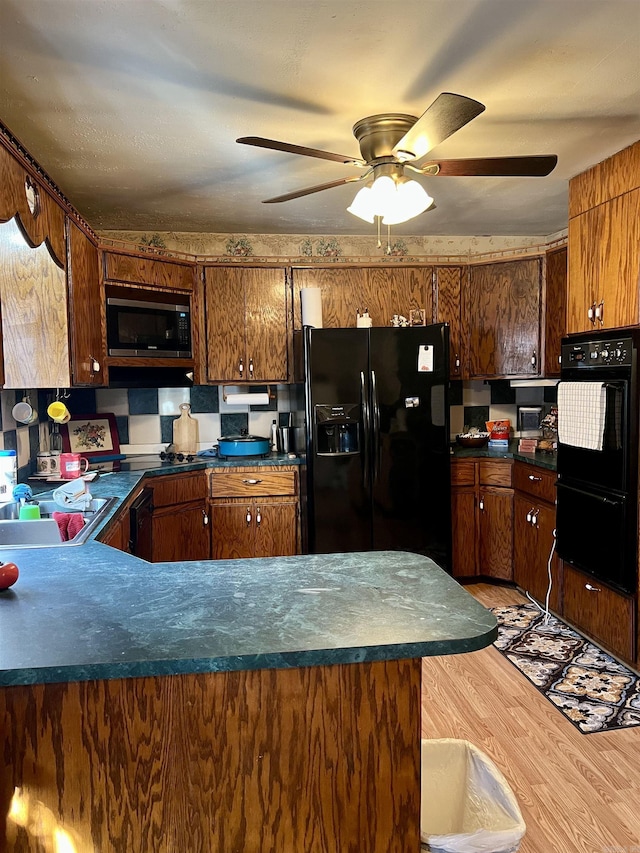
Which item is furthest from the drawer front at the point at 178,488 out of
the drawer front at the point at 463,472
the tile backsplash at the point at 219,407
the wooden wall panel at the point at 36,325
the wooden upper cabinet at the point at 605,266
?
the wooden upper cabinet at the point at 605,266

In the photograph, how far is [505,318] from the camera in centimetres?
390

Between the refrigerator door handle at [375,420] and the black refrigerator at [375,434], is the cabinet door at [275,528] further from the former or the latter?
the refrigerator door handle at [375,420]

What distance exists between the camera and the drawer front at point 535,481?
3318 mm

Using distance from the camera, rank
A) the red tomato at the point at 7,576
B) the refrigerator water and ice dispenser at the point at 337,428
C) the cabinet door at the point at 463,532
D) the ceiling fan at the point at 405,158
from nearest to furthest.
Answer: the red tomato at the point at 7,576
the ceiling fan at the point at 405,158
the refrigerator water and ice dispenser at the point at 337,428
the cabinet door at the point at 463,532

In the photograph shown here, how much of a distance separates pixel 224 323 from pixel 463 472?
6.04 ft

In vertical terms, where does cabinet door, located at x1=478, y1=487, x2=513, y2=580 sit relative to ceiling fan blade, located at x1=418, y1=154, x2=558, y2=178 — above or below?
below

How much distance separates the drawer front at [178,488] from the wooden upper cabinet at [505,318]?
1.96m

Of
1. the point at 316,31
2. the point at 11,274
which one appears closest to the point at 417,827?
the point at 316,31

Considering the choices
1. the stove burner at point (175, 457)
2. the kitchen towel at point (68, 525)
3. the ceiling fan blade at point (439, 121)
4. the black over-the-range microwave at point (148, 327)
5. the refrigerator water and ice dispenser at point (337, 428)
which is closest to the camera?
the ceiling fan blade at point (439, 121)

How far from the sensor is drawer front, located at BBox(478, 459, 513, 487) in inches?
148

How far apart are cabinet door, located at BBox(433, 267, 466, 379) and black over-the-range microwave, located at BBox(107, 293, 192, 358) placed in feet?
5.46

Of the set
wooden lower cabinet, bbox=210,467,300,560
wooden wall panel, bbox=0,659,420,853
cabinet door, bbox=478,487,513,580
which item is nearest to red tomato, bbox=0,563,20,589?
wooden wall panel, bbox=0,659,420,853

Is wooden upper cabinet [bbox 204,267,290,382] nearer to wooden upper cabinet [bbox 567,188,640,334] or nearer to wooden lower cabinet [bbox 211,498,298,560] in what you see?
wooden lower cabinet [bbox 211,498,298,560]

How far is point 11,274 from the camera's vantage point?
251 cm
